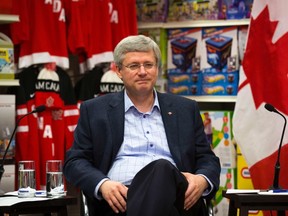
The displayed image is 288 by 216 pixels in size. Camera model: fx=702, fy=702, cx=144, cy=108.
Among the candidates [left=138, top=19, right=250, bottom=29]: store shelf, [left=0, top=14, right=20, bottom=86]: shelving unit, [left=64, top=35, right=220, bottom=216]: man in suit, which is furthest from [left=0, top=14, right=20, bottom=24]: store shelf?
[left=64, top=35, right=220, bottom=216]: man in suit

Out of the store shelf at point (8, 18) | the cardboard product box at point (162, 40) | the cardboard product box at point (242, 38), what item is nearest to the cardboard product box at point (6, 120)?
the store shelf at point (8, 18)

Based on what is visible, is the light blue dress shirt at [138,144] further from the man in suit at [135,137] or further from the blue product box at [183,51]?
the blue product box at [183,51]

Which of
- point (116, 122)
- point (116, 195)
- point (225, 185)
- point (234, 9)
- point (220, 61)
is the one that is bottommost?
point (225, 185)

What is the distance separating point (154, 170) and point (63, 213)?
0.61 m

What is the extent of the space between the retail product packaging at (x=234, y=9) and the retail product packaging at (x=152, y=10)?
1.41ft

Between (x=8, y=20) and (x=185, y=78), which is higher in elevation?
(x=8, y=20)

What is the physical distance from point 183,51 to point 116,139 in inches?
87.7

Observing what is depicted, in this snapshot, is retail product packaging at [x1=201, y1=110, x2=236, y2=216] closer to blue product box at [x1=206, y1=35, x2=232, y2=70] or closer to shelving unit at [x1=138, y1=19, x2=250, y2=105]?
shelving unit at [x1=138, y1=19, x2=250, y2=105]

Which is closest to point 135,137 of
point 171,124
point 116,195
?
point 171,124

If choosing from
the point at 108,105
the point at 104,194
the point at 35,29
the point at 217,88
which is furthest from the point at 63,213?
the point at 217,88

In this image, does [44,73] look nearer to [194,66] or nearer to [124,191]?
[194,66]

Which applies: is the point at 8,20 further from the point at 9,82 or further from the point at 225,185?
the point at 225,185

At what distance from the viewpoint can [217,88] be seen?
17.1 ft

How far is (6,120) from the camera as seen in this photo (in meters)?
4.44
